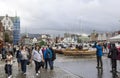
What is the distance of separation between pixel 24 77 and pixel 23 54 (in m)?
1.89

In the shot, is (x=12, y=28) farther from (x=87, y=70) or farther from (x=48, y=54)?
(x=87, y=70)

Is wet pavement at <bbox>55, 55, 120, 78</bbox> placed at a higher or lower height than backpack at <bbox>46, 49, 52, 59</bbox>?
lower

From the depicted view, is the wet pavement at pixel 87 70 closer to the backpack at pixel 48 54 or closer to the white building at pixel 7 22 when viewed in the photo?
the backpack at pixel 48 54

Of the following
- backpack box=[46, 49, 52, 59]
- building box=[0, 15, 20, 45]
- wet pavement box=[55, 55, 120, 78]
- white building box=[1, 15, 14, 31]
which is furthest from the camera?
white building box=[1, 15, 14, 31]

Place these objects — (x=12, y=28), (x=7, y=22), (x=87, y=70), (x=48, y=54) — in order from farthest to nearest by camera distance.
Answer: (x=7, y=22), (x=12, y=28), (x=48, y=54), (x=87, y=70)

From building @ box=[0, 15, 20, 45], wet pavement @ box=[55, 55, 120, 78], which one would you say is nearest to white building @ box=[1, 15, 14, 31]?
building @ box=[0, 15, 20, 45]

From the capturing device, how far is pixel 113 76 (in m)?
17.7

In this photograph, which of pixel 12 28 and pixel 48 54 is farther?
pixel 12 28

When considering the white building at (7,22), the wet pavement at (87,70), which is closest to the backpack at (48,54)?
the wet pavement at (87,70)

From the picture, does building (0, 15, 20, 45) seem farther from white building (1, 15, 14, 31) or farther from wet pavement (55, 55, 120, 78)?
wet pavement (55, 55, 120, 78)

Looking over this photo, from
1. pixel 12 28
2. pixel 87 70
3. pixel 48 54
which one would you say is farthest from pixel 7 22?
pixel 87 70

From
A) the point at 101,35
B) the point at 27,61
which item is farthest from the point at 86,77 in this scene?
the point at 101,35

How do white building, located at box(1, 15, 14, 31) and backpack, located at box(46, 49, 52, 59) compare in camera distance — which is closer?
backpack, located at box(46, 49, 52, 59)

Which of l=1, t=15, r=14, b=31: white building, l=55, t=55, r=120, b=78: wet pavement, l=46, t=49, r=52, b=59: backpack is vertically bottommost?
l=55, t=55, r=120, b=78: wet pavement
